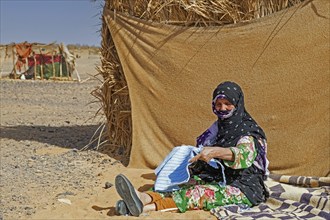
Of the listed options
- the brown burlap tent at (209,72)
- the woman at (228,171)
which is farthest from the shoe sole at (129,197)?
the brown burlap tent at (209,72)

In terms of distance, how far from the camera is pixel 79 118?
10203 mm

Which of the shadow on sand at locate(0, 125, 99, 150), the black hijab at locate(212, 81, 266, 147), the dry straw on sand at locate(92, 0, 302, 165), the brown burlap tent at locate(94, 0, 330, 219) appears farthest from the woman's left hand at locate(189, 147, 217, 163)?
the shadow on sand at locate(0, 125, 99, 150)

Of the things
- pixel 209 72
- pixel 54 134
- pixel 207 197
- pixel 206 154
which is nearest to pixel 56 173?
pixel 209 72

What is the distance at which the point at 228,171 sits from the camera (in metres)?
4.33

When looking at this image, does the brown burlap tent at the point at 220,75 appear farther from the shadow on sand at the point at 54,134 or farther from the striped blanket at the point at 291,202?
the shadow on sand at the point at 54,134

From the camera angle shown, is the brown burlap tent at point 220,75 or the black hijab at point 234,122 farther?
the brown burlap tent at point 220,75

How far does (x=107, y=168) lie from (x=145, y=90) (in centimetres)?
96

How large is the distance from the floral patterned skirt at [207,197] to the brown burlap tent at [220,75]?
0.36 meters

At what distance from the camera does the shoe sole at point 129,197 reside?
3.91 m

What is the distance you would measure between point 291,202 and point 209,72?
181cm

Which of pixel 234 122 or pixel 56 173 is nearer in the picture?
pixel 234 122

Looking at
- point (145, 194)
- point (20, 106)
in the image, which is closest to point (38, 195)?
point (145, 194)

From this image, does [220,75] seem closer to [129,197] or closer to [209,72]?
[209,72]

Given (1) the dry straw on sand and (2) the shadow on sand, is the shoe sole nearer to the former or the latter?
(1) the dry straw on sand
